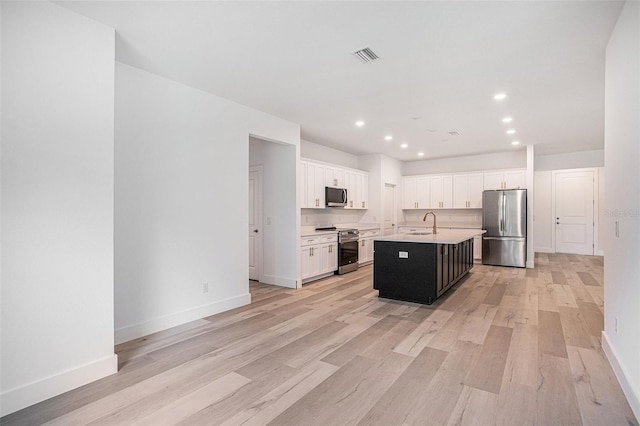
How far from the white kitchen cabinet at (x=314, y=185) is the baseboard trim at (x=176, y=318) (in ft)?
7.35

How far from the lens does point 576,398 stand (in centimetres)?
216

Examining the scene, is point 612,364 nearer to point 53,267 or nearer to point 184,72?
point 53,267

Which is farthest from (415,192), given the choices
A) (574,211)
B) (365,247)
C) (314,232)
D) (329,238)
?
(574,211)

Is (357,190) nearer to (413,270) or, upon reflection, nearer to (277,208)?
(277,208)

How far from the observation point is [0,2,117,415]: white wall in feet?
6.92

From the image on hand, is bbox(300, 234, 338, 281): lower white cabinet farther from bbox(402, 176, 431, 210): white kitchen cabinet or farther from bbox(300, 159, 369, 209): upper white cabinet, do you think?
bbox(402, 176, 431, 210): white kitchen cabinet

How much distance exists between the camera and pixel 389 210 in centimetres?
836

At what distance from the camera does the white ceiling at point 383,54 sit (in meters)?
2.36

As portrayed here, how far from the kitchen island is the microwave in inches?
77.2

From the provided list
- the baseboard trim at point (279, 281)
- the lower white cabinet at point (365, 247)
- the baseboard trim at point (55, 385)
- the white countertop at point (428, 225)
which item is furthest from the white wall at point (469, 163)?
the baseboard trim at point (55, 385)

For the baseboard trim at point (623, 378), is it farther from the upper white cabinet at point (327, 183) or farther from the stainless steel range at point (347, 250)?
the upper white cabinet at point (327, 183)

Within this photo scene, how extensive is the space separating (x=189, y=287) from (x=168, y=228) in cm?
73

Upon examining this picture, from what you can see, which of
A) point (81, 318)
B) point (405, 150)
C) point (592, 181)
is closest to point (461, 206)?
point (405, 150)

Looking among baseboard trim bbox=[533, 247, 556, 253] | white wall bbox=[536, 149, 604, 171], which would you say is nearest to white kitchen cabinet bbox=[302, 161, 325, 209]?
white wall bbox=[536, 149, 604, 171]
